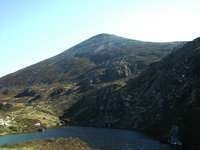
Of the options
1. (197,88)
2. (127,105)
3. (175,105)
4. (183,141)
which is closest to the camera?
(183,141)

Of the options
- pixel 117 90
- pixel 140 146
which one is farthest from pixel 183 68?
pixel 140 146

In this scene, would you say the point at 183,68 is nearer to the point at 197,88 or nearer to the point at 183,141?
the point at 197,88

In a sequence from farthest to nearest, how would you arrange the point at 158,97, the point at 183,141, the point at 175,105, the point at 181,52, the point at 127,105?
the point at 181,52 → the point at 127,105 → the point at 158,97 → the point at 175,105 → the point at 183,141

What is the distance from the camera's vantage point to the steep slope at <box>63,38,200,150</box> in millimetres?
81438

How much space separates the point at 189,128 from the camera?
2987 inches

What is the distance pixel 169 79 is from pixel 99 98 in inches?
2585

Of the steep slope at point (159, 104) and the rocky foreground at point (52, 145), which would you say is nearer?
the rocky foreground at point (52, 145)

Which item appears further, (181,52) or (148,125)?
(181,52)

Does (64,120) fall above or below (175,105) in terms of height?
below

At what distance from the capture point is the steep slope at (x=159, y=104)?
81438 millimetres

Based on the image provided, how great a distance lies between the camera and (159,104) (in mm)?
122375

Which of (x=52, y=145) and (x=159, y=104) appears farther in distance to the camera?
(x=159, y=104)

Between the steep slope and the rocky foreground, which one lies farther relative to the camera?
the steep slope

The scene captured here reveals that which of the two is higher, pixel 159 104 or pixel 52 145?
pixel 52 145
